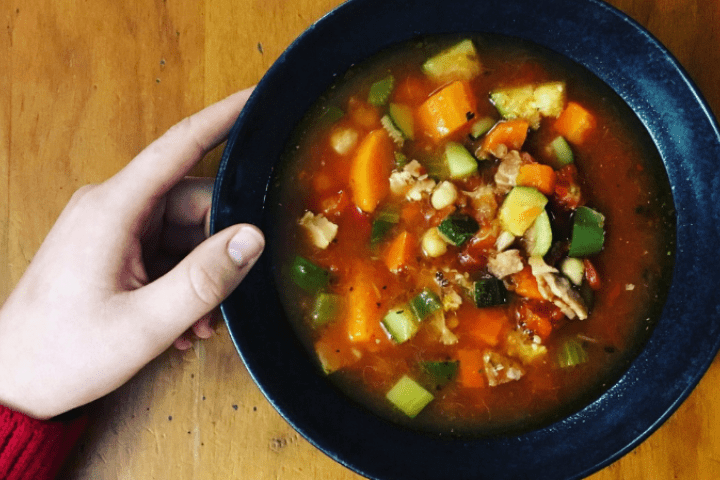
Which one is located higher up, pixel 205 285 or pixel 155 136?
pixel 155 136

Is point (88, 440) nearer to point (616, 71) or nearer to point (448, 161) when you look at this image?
point (448, 161)

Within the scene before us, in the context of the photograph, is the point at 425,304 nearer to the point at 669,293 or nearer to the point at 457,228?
the point at 457,228

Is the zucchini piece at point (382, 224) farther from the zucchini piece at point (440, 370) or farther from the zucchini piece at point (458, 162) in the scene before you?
the zucchini piece at point (440, 370)

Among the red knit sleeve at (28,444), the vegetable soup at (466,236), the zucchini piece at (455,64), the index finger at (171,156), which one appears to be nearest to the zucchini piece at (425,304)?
the vegetable soup at (466,236)

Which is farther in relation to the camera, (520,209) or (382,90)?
(382,90)

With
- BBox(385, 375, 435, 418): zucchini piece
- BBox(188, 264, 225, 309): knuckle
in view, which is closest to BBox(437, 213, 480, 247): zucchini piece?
BBox(385, 375, 435, 418): zucchini piece

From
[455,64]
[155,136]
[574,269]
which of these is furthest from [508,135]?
[155,136]

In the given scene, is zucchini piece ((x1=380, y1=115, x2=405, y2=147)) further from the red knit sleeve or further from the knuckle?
the red knit sleeve
